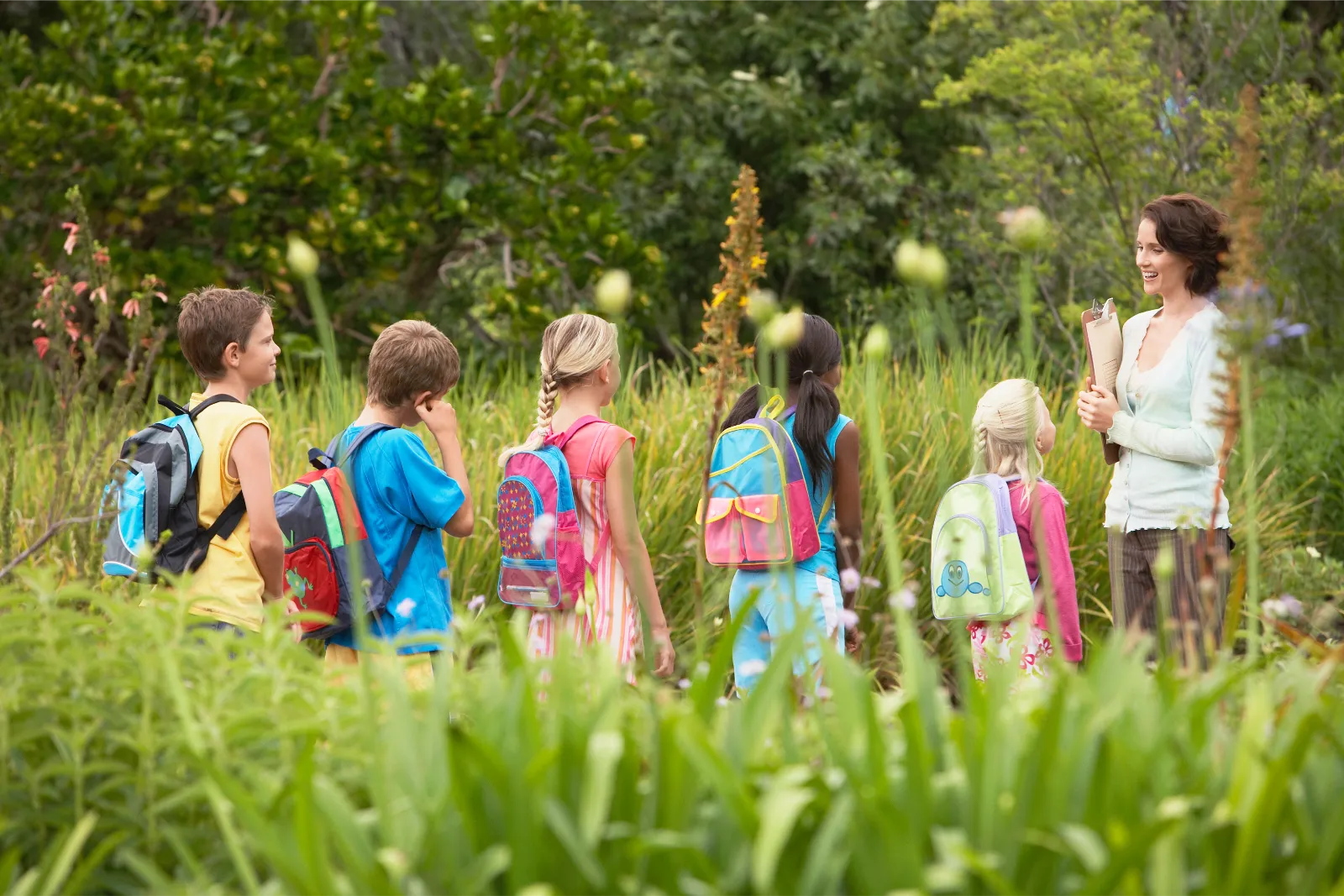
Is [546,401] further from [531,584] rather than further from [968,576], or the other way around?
[968,576]

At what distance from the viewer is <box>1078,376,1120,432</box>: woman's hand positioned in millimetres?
4062

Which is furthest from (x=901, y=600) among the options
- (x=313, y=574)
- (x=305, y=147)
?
(x=305, y=147)

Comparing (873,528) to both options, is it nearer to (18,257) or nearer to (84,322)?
(84,322)

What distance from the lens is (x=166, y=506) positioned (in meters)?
3.40

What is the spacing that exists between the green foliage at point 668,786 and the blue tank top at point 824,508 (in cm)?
195

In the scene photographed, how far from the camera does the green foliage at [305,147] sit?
29.7 ft

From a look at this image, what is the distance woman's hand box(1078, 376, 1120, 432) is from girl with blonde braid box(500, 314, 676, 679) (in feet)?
4.53

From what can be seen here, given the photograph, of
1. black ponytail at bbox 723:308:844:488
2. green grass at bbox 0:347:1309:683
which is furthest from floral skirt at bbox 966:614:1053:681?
A: green grass at bbox 0:347:1309:683

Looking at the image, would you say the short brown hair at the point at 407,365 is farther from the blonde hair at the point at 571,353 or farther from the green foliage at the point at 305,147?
the green foliage at the point at 305,147

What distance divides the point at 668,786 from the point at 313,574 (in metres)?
2.09

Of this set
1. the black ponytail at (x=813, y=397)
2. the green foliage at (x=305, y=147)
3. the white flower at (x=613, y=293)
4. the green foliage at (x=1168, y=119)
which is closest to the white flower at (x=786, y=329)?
the white flower at (x=613, y=293)

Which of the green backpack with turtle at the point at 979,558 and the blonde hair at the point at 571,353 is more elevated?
the blonde hair at the point at 571,353

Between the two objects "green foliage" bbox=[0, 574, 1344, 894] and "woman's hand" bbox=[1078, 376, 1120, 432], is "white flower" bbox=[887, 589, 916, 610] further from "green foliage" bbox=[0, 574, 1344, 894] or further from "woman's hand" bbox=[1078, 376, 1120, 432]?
"woman's hand" bbox=[1078, 376, 1120, 432]

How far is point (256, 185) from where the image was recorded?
934 centimetres
